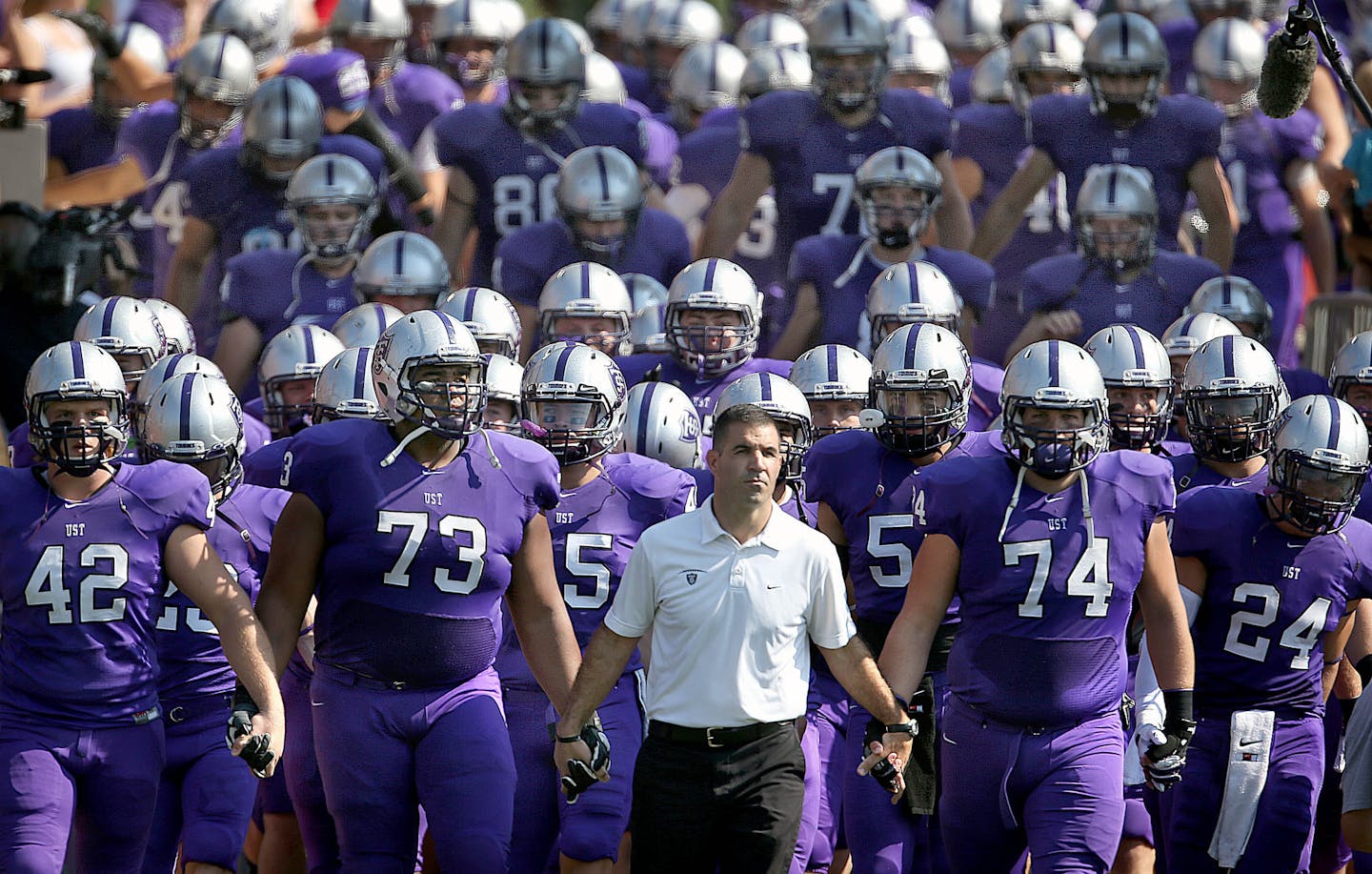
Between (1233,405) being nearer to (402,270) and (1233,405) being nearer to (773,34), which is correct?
(402,270)

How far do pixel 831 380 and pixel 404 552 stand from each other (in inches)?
88.0

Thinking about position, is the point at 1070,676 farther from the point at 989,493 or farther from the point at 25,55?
the point at 25,55

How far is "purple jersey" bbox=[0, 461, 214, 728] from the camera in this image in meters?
6.05

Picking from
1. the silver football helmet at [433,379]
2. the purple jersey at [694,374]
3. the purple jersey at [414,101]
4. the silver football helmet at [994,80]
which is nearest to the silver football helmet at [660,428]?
the purple jersey at [694,374]

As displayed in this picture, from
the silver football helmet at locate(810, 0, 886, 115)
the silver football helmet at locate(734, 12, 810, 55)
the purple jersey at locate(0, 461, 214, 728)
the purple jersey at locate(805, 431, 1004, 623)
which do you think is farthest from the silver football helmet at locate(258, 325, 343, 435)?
the silver football helmet at locate(734, 12, 810, 55)

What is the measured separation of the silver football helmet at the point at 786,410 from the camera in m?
7.29

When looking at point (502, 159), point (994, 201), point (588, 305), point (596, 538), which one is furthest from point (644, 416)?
point (994, 201)

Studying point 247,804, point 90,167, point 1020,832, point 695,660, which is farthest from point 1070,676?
point 90,167

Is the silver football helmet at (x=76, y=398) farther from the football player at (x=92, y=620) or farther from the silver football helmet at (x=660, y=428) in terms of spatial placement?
the silver football helmet at (x=660, y=428)

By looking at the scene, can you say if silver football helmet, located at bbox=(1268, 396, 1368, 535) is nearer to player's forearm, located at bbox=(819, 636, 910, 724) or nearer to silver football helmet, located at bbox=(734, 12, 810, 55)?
player's forearm, located at bbox=(819, 636, 910, 724)

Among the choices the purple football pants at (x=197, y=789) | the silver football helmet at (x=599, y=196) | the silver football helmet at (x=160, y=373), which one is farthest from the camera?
the silver football helmet at (x=599, y=196)

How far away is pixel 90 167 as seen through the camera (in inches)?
451

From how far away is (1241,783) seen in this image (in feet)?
22.0

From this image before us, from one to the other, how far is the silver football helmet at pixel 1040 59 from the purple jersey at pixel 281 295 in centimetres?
319
